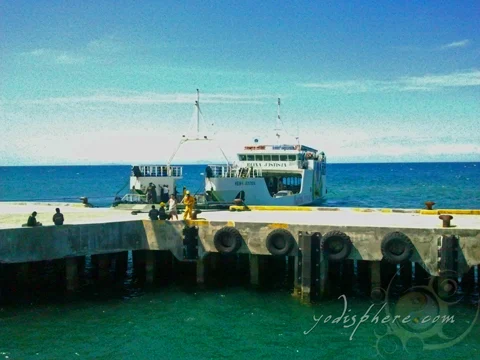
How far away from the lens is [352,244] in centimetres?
2317

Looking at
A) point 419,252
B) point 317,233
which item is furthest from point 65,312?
point 419,252

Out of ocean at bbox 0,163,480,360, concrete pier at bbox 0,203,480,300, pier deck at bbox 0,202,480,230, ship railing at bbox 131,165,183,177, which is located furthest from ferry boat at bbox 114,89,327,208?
ocean at bbox 0,163,480,360

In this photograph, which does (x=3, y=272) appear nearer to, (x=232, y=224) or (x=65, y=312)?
(x=65, y=312)

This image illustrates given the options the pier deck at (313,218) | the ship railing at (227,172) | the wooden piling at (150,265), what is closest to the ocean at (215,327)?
the wooden piling at (150,265)

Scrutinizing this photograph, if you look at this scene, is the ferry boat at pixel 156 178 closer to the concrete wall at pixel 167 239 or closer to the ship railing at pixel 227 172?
the ship railing at pixel 227 172

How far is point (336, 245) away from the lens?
76.3ft

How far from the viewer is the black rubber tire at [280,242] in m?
23.7

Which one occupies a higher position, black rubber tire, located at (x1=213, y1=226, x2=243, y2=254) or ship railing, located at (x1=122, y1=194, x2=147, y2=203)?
ship railing, located at (x1=122, y1=194, x2=147, y2=203)

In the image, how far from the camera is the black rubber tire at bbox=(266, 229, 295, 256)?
23734 mm

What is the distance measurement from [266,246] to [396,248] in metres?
5.40

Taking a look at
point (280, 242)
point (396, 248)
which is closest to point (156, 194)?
point (280, 242)

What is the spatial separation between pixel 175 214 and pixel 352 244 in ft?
26.9

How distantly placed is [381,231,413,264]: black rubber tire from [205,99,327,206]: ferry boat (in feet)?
63.5

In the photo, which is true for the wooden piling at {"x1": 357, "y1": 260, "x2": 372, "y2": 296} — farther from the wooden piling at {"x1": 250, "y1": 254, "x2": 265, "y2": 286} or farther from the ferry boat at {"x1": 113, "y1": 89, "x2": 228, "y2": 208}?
the ferry boat at {"x1": 113, "y1": 89, "x2": 228, "y2": 208}
